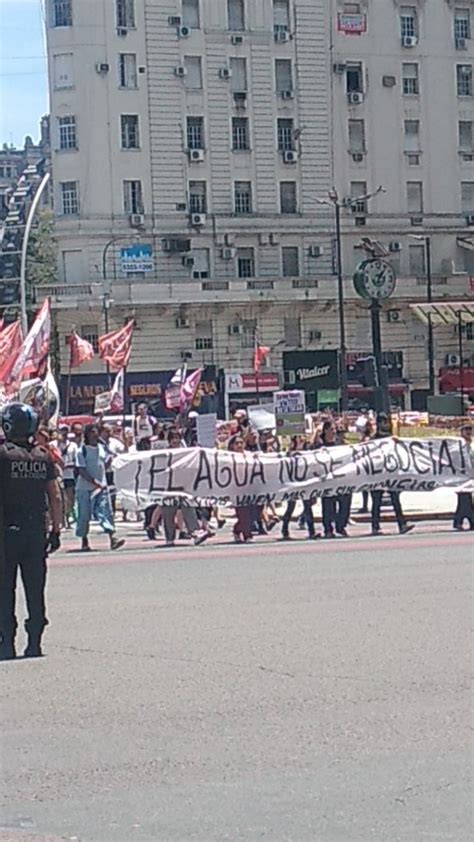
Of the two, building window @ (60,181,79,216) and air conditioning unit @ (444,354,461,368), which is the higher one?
building window @ (60,181,79,216)

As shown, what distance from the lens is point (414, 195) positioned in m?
74.7

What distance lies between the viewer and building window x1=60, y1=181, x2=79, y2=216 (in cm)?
6856

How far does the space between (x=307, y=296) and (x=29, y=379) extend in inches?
1676

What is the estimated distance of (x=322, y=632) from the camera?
440 inches

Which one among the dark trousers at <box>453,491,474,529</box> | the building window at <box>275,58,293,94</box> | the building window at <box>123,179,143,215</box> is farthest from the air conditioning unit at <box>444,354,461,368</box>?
the dark trousers at <box>453,491,474,529</box>

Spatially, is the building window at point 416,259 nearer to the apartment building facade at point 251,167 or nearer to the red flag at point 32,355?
the apartment building facade at point 251,167

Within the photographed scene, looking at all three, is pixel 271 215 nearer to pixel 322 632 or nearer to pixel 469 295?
pixel 469 295

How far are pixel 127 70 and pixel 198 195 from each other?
23.5 ft

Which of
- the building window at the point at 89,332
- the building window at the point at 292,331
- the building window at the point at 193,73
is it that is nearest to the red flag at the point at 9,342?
the building window at the point at 89,332

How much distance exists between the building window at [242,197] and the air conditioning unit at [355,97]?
6847mm

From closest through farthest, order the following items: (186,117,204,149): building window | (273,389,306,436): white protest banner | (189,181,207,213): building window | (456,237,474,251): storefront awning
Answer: (273,389,306,436): white protest banner → (186,117,204,149): building window → (189,181,207,213): building window → (456,237,474,251): storefront awning

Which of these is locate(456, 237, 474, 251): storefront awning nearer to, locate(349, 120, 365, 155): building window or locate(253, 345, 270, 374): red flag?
locate(349, 120, 365, 155): building window

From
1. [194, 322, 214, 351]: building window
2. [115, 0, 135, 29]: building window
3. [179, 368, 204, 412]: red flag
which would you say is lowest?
[179, 368, 204, 412]: red flag

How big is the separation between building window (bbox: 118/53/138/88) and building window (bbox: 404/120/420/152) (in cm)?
1520
